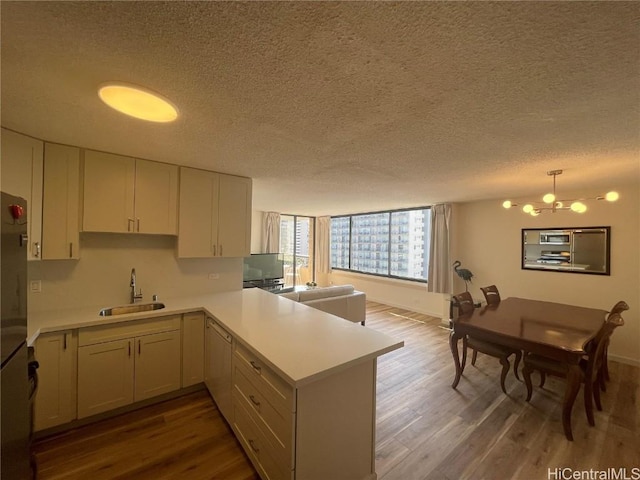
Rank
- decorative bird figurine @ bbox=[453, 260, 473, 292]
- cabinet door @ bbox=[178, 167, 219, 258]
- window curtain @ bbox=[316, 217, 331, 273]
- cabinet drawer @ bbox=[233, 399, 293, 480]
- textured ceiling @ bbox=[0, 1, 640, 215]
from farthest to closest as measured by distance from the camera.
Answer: window curtain @ bbox=[316, 217, 331, 273], decorative bird figurine @ bbox=[453, 260, 473, 292], cabinet door @ bbox=[178, 167, 219, 258], cabinet drawer @ bbox=[233, 399, 293, 480], textured ceiling @ bbox=[0, 1, 640, 215]

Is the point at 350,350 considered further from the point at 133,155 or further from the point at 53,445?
the point at 133,155

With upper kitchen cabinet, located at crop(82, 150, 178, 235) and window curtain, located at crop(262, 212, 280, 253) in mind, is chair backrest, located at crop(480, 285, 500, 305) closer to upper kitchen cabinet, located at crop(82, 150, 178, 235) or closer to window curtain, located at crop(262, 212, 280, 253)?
upper kitchen cabinet, located at crop(82, 150, 178, 235)

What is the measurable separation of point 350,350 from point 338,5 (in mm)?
1605

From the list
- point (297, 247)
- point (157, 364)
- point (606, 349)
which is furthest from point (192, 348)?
point (297, 247)

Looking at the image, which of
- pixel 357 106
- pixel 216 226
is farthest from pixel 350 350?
pixel 216 226

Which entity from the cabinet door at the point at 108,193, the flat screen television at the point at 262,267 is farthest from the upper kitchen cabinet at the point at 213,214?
the flat screen television at the point at 262,267

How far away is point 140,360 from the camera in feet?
7.37

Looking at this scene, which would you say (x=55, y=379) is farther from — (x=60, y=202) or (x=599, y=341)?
(x=599, y=341)

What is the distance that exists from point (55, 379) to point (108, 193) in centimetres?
155

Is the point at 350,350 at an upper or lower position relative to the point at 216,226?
lower

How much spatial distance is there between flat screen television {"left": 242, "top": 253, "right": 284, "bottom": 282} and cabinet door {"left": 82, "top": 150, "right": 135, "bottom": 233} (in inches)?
122

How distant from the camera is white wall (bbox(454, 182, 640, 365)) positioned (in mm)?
3277

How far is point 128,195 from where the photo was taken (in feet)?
8.03

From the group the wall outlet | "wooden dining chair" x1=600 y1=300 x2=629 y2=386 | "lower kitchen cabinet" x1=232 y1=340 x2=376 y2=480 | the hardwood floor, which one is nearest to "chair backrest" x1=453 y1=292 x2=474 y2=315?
the hardwood floor
